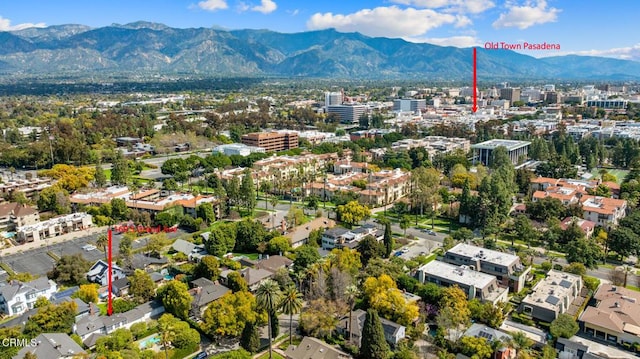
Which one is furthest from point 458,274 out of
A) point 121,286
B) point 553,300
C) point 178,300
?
point 121,286

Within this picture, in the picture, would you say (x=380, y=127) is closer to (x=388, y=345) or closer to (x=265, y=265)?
(x=265, y=265)

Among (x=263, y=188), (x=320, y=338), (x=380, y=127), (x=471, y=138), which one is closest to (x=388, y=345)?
(x=320, y=338)

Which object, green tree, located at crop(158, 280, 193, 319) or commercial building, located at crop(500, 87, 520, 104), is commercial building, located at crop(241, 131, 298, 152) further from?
commercial building, located at crop(500, 87, 520, 104)

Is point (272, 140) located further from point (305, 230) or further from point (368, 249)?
point (368, 249)


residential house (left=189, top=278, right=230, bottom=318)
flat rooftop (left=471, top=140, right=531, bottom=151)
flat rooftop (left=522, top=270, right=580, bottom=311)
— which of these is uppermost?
flat rooftop (left=471, top=140, right=531, bottom=151)

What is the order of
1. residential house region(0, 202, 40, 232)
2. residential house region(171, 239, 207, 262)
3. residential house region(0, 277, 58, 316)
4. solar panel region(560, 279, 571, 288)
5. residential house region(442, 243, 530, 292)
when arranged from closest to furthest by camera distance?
residential house region(0, 277, 58, 316)
solar panel region(560, 279, 571, 288)
residential house region(442, 243, 530, 292)
residential house region(171, 239, 207, 262)
residential house region(0, 202, 40, 232)

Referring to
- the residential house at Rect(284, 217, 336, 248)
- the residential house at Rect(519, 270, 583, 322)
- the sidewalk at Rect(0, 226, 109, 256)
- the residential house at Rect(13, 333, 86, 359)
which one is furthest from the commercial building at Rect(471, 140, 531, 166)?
the residential house at Rect(13, 333, 86, 359)

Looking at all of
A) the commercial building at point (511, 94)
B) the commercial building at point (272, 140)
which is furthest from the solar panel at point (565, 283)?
the commercial building at point (511, 94)
